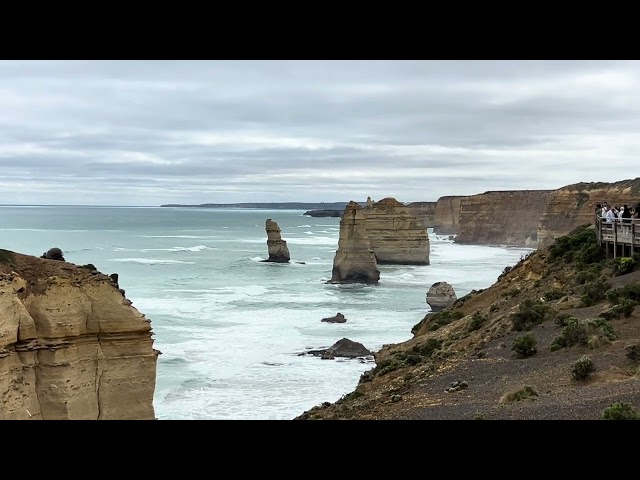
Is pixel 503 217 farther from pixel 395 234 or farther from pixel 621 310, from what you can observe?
pixel 621 310

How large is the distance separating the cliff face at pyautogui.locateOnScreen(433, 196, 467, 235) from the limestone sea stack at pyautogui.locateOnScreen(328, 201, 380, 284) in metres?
75.7

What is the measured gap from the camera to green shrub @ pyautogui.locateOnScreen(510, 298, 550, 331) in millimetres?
17302

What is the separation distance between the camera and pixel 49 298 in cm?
1355

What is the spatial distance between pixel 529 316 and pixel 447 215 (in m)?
122

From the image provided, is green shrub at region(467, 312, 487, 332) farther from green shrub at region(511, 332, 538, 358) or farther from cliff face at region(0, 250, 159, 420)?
cliff face at region(0, 250, 159, 420)

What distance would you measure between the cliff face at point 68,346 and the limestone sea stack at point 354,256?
4316cm

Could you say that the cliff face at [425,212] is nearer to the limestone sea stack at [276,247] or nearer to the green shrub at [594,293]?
the limestone sea stack at [276,247]

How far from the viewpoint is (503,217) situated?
341 feet

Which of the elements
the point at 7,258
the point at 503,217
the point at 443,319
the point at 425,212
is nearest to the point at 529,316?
the point at 443,319

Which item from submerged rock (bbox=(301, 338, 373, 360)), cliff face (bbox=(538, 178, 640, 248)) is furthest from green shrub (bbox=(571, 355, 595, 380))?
cliff face (bbox=(538, 178, 640, 248))
